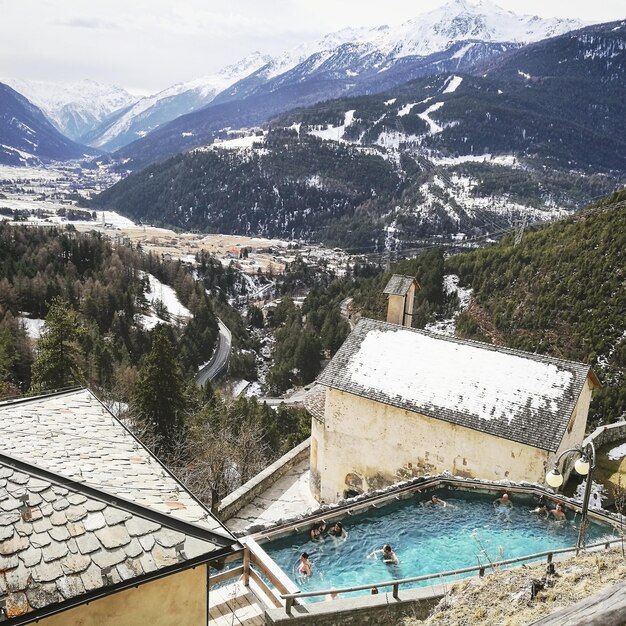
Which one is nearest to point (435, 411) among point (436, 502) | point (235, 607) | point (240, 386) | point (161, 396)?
point (436, 502)

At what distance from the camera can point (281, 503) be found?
74.4 feet

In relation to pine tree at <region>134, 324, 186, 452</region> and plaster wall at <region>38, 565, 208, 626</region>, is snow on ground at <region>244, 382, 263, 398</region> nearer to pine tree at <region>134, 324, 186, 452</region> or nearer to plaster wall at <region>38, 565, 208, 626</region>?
pine tree at <region>134, 324, 186, 452</region>

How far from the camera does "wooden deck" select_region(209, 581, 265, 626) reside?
1001 cm

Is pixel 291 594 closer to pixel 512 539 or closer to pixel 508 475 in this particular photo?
pixel 512 539

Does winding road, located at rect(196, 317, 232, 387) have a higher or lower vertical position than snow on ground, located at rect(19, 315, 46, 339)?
lower

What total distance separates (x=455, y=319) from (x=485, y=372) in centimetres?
5000

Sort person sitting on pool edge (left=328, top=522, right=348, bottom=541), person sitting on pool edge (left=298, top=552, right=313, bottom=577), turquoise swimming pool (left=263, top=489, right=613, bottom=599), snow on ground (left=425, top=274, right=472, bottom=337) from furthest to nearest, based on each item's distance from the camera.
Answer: snow on ground (left=425, top=274, right=472, bottom=337)
person sitting on pool edge (left=328, top=522, right=348, bottom=541)
turquoise swimming pool (left=263, top=489, right=613, bottom=599)
person sitting on pool edge (left=298, top=552, right=313, bottom=577)

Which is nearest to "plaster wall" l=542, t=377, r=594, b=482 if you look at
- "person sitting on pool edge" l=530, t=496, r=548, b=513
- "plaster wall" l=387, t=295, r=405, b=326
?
"person sitting on pool edge" l=530, t=496, r=548, b=513

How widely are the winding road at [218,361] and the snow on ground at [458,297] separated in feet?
118

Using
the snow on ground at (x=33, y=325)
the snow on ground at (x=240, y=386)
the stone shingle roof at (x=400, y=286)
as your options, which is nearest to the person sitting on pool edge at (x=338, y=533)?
the stone shingle roof at (x=400, y=286)

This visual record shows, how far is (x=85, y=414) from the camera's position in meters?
10.3

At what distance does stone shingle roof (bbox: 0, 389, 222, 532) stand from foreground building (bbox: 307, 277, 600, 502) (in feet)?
41.6

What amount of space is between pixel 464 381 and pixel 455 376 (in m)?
0.43

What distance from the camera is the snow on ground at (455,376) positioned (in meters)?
19.4
